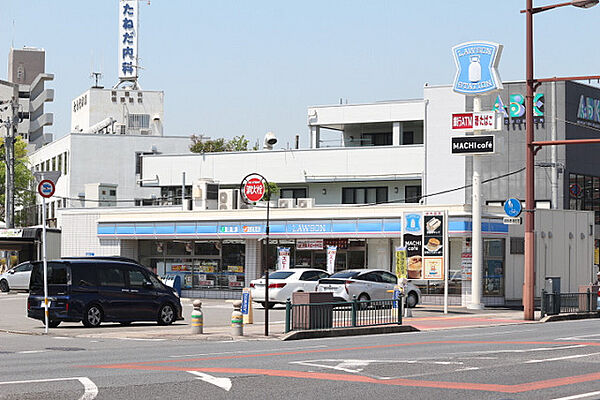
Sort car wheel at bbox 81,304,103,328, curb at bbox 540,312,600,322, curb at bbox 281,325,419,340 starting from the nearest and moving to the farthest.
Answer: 1. curb at bbox 281,325,419,340
2. car wheel at bbox 81,304,103,328
3. curb at bbox 540,312,600,322

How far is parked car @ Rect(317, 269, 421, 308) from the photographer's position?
116 feet

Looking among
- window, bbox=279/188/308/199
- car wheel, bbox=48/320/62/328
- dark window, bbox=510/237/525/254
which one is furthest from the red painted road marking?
window, bbox=279/188/308/199

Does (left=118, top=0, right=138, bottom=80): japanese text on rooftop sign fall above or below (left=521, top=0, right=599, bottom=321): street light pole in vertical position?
above

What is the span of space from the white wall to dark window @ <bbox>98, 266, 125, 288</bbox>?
2865 cm

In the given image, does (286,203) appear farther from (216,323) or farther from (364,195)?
(216,323)

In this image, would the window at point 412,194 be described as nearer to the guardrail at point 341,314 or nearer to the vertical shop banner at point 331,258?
the vertical shop banner at point 331,258

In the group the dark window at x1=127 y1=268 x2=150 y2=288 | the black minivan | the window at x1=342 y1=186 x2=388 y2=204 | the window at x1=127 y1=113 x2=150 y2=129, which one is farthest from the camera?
the window at x1=127 y1=113 x2=150 y2=129

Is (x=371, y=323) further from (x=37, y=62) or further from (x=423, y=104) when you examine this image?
(x=37, y=62)

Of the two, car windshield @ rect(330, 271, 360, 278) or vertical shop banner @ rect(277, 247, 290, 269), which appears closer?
car windshield @ rect(330, 271, 360, 278)

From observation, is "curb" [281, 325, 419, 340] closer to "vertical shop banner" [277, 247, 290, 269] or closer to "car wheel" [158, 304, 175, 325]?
"car wheel" [158, 304, 175, 325]

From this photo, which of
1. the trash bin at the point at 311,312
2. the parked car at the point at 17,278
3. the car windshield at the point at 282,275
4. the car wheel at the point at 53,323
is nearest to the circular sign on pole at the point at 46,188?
the car wheel at the point at 53,323

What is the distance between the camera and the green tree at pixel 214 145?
78875 mm

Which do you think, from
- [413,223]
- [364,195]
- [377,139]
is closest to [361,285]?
[413,223]

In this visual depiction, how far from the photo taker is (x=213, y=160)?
198 ft
